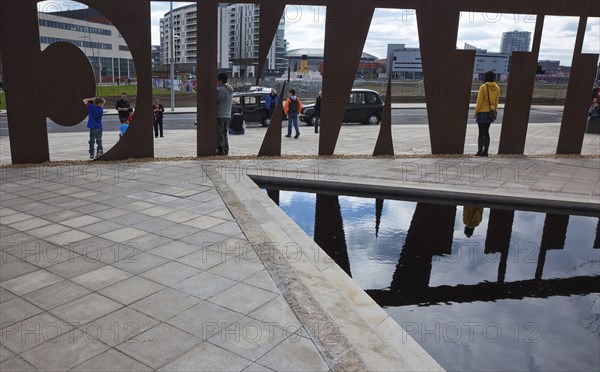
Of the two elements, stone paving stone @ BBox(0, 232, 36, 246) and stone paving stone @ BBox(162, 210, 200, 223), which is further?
stone paving stone @ BBox(162, 210, 200, 223)

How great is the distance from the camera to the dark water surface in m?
3.47

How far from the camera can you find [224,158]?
9.55 meters

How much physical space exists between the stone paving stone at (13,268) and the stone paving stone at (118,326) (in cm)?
124

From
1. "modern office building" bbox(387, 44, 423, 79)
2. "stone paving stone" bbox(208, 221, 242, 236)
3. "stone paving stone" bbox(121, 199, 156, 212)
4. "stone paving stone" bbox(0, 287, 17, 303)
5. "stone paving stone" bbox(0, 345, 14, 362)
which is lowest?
"stone paving stone" bbox(0, 287, 17, 303)

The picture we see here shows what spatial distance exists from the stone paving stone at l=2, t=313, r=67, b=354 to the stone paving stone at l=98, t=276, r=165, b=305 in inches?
17.6

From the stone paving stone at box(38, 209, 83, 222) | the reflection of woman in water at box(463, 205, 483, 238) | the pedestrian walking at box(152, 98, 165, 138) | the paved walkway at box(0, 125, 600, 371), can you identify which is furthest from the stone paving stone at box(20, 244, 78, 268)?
the pedestrian walking at box(152, 98, 165, 138)

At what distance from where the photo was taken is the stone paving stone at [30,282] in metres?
3.55

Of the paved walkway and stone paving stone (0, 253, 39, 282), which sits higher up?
the paved walkway

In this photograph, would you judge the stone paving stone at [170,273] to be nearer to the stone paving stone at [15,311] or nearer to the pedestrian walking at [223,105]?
the stone paving stone at [15,311]

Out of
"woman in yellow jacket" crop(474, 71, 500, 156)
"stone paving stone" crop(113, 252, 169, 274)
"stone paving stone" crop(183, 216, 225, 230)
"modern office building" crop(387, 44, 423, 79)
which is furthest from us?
"modern office building" crop(387, 44, 423, 79)

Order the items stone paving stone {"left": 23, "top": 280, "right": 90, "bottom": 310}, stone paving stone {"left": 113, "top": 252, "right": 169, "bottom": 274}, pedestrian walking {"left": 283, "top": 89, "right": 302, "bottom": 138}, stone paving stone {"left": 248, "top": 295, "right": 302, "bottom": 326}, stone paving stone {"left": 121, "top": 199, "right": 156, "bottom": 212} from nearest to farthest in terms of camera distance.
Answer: stone paving stone {"left": 248, "top": 295, "right": 302, "bottom": 326} → stone paving stone {"left": 23, "top": 280, "right": 90, "bottom": 310} → stone paving stone {"left": 113, "top": 252, "right": 169, "bottom": 274} → stone paving stone {"left": 121, "top": 199, "right": 156, "bottom": 212} → pedestrian walking {"left": 283, "top": 89, "right": 302, "bottom": 138}

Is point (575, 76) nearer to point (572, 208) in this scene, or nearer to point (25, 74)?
point (572, 208)

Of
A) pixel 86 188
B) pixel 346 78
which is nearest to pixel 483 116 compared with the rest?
pixel 346 78

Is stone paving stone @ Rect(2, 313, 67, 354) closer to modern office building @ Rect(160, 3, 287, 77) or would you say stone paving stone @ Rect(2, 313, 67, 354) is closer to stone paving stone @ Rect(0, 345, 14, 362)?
stone paving stone @ Rect(0, 345, 14, 362)
